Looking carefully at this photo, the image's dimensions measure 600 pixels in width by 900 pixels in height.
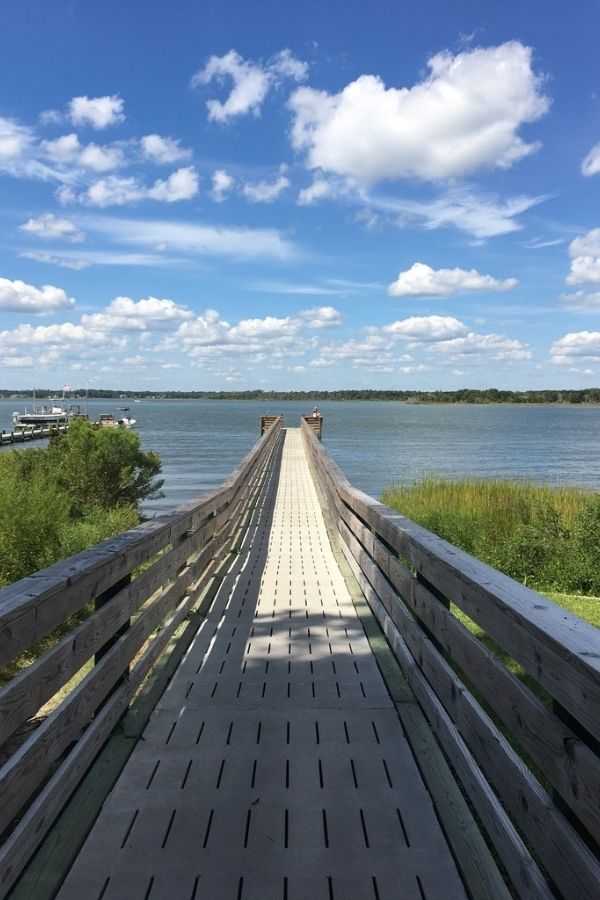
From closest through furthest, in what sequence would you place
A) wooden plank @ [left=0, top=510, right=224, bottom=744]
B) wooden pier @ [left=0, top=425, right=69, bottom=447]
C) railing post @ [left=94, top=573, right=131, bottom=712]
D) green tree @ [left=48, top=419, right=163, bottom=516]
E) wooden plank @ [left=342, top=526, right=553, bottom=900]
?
wooden plank @ [left=342, top=526, right=553, bottom=900]
wooden plank @ [left=0, top=510, right=224, bottom=744]
railing post @ [left=94, top=573, right=131, bottom=712]
green tree @ [left=48, top=419, right=163, bottom=516]
wooden pier @ [left=0, top=425, right=69, bottom=447]

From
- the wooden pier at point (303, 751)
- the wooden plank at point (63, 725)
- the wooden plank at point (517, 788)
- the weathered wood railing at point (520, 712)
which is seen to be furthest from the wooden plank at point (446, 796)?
the wooden plank at point (63, 725)

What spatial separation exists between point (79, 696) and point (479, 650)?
1735mm

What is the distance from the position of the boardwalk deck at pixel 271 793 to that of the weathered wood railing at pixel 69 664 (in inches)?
10.0

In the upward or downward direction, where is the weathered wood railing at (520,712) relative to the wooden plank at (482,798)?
upward

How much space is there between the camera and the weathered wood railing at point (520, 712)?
1.86m

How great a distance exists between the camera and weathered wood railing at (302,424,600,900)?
1862 millimetres

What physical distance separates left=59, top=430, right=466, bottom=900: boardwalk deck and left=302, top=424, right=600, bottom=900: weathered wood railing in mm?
366

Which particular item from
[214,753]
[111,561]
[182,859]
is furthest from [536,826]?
[111,561]

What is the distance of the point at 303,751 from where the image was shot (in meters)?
3.70

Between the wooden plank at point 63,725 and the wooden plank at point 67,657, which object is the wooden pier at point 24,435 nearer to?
the wooden plank at point 67,657

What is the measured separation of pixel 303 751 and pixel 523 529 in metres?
9.70

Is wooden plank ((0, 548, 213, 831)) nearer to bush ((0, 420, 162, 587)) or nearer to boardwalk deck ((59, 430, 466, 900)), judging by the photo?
boardwalk deck ((59, 430, 466, 900))

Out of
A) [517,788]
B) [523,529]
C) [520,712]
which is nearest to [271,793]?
[517,788]

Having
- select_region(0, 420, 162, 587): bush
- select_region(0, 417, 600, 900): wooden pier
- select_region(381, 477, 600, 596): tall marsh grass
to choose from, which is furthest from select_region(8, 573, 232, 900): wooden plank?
select_region(381, 477, 600, 596): tall marsh grass
